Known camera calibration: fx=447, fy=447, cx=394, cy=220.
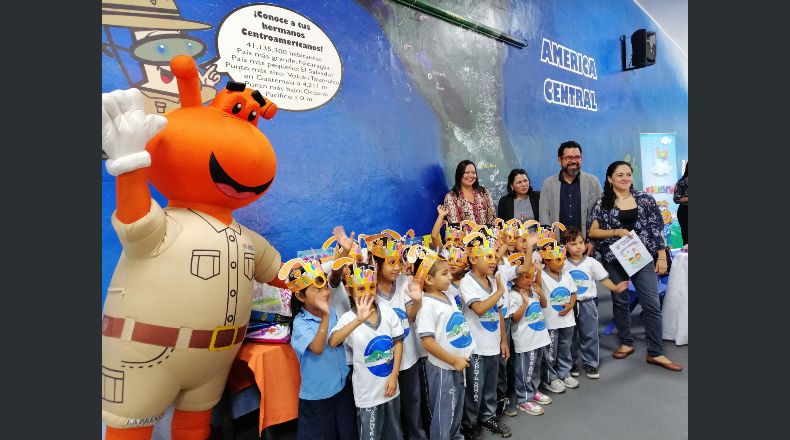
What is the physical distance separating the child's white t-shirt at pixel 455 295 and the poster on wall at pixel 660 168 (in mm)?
5907

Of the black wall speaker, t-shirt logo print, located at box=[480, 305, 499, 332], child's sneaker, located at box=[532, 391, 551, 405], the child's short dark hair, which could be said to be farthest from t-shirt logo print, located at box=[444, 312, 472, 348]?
the black wall speaker

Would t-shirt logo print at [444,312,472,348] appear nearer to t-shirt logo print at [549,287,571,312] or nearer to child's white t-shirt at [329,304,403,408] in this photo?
child's white t-shirt at [329,304,403,408]

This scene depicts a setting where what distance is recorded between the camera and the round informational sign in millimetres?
2660

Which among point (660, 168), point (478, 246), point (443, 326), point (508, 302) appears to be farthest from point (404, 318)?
point (660, 168)

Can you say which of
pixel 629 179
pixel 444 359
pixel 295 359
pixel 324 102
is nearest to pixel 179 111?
pixel 295 359

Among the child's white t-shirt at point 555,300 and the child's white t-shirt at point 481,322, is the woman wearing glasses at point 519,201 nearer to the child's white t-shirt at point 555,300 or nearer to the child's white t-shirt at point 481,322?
the child's white t-shirt at point 555,300

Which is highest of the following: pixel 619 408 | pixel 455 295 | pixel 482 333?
pixel 455 295

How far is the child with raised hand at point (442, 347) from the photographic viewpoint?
2.14m

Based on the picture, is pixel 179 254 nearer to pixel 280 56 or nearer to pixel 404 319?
pixel 404 319

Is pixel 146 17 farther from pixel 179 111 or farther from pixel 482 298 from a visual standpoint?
pixel 482 298

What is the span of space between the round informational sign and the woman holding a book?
7.13 feet

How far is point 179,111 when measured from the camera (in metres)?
1.82

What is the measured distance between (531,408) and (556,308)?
0.65 m

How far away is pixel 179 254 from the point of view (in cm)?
167
